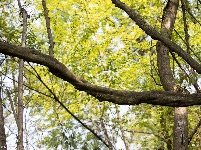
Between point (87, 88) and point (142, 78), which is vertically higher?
point (142, 78)

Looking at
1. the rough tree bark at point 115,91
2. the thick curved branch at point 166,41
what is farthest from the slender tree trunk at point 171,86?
the rough tree bark at point 115,91

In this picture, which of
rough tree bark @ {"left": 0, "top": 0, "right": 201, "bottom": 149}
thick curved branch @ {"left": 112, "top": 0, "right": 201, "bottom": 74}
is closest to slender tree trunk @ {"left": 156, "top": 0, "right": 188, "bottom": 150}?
thick curved branch @ {"left": 112, "top": 0, "right": 201, "bottom": 74}

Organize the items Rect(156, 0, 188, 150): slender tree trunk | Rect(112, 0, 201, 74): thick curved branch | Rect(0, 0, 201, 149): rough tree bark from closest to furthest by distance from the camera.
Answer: Rect(0, 0, 201, 149): rough tree bark, Rect(112, 0, 201, 74): thick curved branch, Rect(156, 0, 188, 150): slender tree trunk

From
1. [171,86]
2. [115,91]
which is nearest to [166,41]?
[115,91]

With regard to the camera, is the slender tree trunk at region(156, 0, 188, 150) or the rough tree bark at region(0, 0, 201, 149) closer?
the rough tree bark at region(0, 0, 201, 149)

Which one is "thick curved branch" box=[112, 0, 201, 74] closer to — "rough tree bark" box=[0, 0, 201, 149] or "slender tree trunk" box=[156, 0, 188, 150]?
"rough tree bark" box=[0, 0, 201, 149]

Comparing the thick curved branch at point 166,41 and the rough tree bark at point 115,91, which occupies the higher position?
the thick curved branch at point 166,41

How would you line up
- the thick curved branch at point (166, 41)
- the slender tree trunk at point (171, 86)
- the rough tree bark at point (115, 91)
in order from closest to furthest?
the rough tree bark at point (115, 91), the thick curved branch at point (166, 41), the slender tree trunk at point (171, 86)

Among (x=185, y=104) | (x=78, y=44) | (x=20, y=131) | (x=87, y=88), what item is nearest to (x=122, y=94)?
(x=87, y=88)

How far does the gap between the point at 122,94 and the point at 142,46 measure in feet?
24.0

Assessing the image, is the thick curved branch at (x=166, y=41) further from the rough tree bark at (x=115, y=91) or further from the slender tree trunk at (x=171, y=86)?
the slender tree trunk at (x=171, y=86)

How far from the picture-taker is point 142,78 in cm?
1145

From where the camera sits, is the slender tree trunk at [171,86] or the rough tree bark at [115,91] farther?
the slender tree trunk at [171,86]

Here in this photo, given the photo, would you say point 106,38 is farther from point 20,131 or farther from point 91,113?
point 20,131
